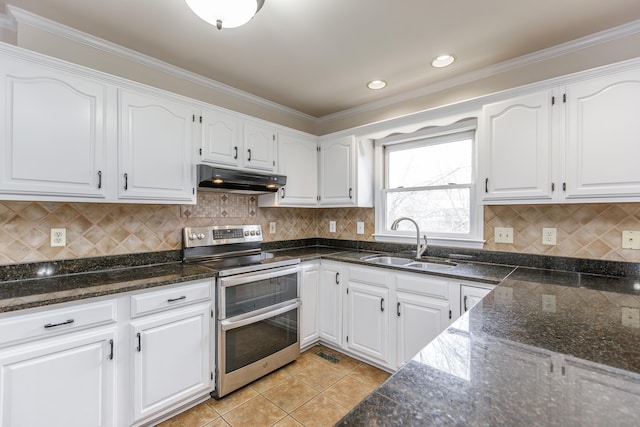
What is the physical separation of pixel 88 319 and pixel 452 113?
8.86 ft

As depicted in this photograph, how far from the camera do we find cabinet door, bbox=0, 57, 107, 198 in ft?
4.91

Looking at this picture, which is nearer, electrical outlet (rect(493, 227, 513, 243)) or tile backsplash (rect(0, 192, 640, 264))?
tile backsplash (rect(0, 192, 640, 264))

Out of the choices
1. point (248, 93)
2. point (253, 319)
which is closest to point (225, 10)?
point (248, 93)

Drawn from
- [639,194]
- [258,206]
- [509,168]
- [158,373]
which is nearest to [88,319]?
[158,373]

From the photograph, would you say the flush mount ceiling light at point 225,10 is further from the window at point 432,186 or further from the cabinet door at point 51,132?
the window at point 432,186

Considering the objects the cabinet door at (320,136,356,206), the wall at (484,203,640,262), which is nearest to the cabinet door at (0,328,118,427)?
the cabinet door at (320,136,356,206)

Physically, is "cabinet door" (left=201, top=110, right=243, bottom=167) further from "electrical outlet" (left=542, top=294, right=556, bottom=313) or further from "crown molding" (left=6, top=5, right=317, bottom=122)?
"electrical outlet" (left=542, top=294, right=556, bottom=313)

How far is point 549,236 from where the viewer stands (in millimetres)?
2057

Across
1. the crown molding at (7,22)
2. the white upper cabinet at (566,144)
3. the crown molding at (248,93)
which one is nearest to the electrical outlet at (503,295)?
the white upper cabinet at (566,144)

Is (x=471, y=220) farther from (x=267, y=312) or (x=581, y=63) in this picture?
(x=267, y=312)

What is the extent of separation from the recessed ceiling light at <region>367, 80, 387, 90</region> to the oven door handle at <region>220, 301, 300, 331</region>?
2012 mm

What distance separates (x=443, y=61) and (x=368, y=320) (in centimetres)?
211

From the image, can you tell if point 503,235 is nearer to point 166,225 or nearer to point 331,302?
point 331,302

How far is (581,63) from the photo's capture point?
77.2 inches
